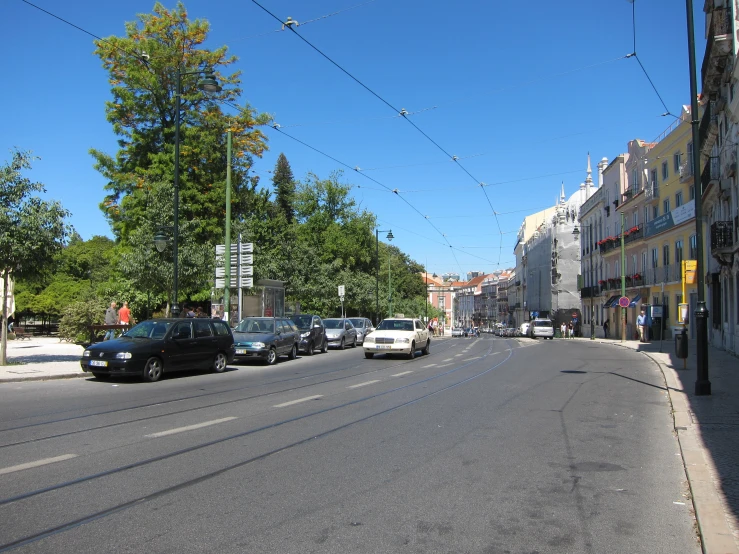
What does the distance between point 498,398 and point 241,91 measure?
3118cm

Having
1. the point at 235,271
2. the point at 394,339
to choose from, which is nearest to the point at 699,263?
the point at 394,339

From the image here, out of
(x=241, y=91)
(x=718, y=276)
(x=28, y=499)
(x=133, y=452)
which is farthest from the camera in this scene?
(x=241, y=91)

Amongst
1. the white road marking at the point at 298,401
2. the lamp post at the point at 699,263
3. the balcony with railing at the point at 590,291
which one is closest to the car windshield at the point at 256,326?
the white road marking at the point at 298,401

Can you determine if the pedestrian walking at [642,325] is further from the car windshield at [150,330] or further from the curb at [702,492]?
the car windshield at [150,330]

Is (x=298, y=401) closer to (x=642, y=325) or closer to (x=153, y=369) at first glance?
(x=153, y=369)

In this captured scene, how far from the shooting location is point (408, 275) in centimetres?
10719

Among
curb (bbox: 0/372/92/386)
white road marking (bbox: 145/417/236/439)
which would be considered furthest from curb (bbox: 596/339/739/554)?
curb (bbox: 0/372/92/386)

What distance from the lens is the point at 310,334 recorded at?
27578 millimetres

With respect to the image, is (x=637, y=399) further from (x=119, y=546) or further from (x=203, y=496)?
(x=119, y=546)

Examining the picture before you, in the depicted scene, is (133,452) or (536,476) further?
(133,452)

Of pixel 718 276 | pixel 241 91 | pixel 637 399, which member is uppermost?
pixel 241 91

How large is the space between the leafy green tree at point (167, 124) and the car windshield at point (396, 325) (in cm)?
1416

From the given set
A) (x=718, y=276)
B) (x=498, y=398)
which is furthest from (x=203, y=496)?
(x=718, y=276)

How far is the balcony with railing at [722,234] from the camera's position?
2722 cm
